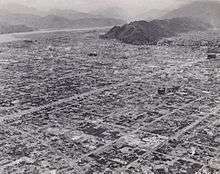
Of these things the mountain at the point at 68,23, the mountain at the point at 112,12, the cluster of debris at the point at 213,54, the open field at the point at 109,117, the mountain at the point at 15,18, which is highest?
the mountain at the point at 112,12

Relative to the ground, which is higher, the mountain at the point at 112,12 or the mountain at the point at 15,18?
the mountain at the point at 112,12

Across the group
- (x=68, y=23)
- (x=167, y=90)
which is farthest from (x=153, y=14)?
(x=167, y=90)

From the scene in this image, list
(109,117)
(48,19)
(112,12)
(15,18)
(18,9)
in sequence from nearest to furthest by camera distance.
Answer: (109,117)
(48,19)
(15,18)
(18,9)
(112,12)

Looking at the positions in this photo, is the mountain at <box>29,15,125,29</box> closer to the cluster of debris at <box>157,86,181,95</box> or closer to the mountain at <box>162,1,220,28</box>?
the mountain at <box>162,1,220,28</box>

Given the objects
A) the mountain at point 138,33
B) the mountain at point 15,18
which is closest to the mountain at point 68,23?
the mountain at point 15,18

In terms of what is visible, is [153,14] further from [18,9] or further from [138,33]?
[138,33]

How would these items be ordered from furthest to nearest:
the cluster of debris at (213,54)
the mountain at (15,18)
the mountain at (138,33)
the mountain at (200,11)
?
the mountain at (15,18) < the mountain at (200,11) < the mountain at (138,33) < the cluster of debris at (213,54)

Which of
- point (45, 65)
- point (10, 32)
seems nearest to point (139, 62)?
point (45, 65)

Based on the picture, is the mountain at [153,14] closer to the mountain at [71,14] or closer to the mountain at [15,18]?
the mountain at [71,14]
